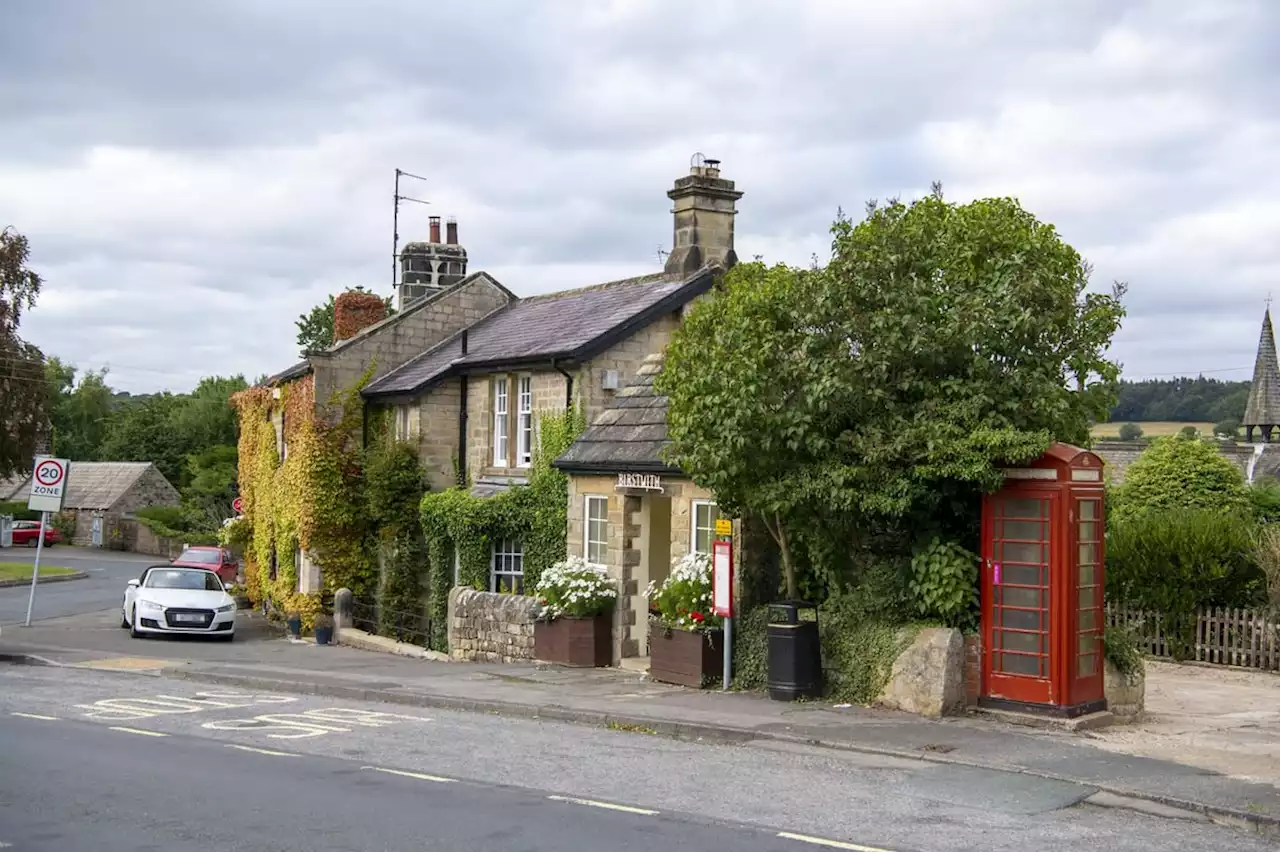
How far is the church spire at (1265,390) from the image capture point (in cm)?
5497

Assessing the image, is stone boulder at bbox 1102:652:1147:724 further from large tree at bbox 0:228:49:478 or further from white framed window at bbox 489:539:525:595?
large tree at bbox 0:228:49:478

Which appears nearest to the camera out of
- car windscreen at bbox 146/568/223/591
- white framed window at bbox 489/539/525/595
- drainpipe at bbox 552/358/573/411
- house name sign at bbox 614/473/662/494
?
house name sign at bbox 614/473/662/494

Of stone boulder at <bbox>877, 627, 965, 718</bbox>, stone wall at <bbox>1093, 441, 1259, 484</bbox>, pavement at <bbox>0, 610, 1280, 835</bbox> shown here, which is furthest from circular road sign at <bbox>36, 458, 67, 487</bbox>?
stone wall at <bbox>1093, 441, 1259, 484</bbox>

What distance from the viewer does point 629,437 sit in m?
20.8

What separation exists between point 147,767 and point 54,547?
60934 millimetres

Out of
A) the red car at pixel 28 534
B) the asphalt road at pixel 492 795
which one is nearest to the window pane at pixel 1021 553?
the asphalt road at pixel 492 795

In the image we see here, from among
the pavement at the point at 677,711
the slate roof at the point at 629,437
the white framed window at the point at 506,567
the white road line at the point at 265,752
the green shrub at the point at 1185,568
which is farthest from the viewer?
the white framed window at the point at 506,567

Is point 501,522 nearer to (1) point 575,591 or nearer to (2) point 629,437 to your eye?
(2) point 629,437

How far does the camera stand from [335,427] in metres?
29.0

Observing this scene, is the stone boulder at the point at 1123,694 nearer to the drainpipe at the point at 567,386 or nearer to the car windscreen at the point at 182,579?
the drainpipe at the point at 567,386

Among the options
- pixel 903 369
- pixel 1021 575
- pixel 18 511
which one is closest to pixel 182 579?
pixel 903 369

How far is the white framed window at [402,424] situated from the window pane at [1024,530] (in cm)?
1642

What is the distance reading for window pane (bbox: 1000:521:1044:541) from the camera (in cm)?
1383

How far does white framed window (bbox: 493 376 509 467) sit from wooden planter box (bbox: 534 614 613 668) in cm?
644
